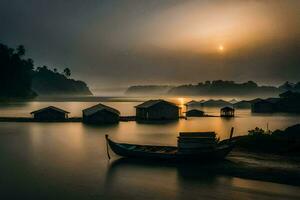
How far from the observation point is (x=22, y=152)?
3728 centimetres

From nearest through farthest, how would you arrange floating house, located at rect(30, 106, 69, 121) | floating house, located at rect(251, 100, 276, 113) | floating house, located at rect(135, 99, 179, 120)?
floating house, located at rect(30, 106, 69, 121), floating house, located at rect(135, 99, 179, 120), floating house, located at rect(251, 100, 276, 113)

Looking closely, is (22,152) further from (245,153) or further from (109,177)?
(245,153)

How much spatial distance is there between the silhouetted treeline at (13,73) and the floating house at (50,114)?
303ft

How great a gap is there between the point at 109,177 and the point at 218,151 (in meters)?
9.37

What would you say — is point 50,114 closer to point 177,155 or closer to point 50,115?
point 50,115

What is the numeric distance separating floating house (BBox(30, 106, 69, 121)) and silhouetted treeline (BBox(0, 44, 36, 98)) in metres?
92.5

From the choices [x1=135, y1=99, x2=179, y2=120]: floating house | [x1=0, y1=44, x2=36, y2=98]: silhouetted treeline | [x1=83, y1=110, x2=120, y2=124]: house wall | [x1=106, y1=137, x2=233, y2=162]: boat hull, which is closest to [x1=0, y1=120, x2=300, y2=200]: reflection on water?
[x1=106, y1=137, x2=233, y2=162]: boat hull

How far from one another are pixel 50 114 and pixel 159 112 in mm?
21814

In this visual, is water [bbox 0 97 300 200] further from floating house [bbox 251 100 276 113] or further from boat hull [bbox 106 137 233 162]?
floating house [bbox 251 100 276 113]

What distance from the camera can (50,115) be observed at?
2753 inches

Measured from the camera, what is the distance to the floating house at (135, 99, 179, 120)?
71.0m

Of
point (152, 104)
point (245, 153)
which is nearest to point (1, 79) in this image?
point (152, 104)

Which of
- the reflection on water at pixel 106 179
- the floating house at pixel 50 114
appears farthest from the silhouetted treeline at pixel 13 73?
the reflection on water at pixel 106 179

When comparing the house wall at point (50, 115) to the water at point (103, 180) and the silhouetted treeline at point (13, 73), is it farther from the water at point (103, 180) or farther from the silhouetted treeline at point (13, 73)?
the silhouetted treeline at point (13, 73)
